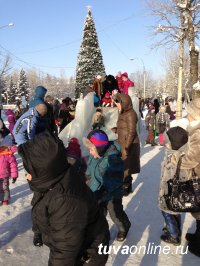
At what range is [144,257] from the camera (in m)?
4.35

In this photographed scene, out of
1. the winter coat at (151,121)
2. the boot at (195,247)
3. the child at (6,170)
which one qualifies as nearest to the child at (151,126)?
the winter coat at (151,121)

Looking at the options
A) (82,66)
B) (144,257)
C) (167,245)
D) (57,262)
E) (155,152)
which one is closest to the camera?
(57,262)

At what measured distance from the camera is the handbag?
3.95m

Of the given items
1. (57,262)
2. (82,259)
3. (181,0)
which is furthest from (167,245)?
(181,0)

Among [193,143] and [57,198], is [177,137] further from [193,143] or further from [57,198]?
[57,198]

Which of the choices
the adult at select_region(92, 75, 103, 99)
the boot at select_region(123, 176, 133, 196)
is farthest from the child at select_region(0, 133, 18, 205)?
the adult at select_region(92, 75, 103, 99)

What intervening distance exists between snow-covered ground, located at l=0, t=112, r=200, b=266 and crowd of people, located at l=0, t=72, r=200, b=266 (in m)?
0.17

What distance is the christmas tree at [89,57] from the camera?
122ft

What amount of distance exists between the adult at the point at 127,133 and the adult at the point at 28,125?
188cm

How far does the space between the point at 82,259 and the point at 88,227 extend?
0.94 ft

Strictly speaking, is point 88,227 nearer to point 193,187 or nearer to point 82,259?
point 82,259

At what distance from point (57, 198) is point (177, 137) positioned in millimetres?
2506

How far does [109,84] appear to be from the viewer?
32.9ft

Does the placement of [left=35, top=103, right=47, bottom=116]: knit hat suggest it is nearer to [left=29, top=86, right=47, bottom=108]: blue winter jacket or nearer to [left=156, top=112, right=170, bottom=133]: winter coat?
[left=29, top=86, right=47, bottom=108]: blue winter jacket
